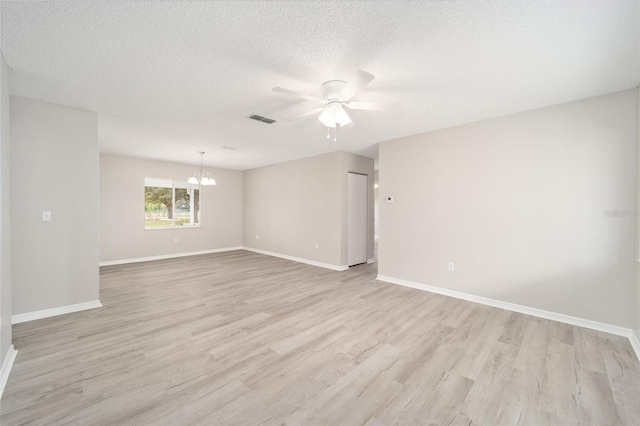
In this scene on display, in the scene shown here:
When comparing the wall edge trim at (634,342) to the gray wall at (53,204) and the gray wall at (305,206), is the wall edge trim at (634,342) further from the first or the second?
the gray wall at (53,204)

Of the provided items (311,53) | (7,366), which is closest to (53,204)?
(7,366)

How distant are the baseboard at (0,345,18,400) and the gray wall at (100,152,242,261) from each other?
172 inches

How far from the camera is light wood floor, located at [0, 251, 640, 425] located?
1697mm

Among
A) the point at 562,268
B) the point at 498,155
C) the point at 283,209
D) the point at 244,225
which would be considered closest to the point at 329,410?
the point at 562,268

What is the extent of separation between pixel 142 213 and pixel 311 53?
650cm

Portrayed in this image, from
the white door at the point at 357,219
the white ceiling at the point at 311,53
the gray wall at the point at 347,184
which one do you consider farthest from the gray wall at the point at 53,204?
the white door at the point at 357,219

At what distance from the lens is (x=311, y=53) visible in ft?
6.87

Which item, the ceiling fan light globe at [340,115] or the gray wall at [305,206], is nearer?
the ceiling fan light globe at [340,115]

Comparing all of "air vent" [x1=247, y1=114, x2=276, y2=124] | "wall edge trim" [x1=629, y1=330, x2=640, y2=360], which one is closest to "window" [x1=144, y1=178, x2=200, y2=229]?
"air vent" [x1=247, y1=114, x2=276, y2=124]

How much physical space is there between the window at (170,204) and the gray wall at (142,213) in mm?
173

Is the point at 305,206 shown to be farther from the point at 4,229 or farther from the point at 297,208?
the point at 4,229

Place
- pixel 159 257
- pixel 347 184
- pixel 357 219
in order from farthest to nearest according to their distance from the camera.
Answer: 1. pixel 159 257
2. pixel 357 219
3. pixel 347 184

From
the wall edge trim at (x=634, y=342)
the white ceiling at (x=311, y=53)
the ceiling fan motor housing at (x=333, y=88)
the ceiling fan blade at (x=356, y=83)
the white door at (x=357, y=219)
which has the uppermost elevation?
the white ceiling at (x=311, y=53)

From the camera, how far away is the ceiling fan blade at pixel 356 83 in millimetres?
1940
